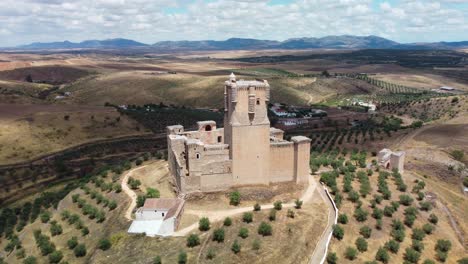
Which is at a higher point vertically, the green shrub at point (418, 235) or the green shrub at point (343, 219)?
the green shrub at point (343, 219)

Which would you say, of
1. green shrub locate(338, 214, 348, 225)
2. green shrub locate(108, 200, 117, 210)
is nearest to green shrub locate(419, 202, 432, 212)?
green shrub locate(338, 214, 348, 225)

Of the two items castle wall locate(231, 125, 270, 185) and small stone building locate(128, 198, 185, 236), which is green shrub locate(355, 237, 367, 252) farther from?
small stone building locate(128, 198, 185, 236)

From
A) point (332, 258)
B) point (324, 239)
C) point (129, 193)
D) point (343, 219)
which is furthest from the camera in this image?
point (129, 193)

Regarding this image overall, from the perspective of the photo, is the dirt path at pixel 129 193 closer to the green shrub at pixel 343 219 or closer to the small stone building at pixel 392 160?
the green shrub at pixel 343 219

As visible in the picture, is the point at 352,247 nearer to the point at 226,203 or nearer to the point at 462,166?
the point at 226,203

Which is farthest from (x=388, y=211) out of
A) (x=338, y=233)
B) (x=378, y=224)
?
(x=338, y=233)

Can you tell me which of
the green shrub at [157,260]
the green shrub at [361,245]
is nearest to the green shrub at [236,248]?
the green shrub at [157,260]

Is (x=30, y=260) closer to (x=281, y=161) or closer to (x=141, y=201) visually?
(x=141, y=201)
